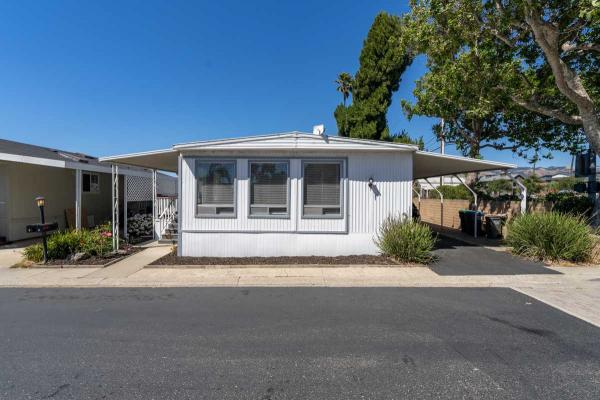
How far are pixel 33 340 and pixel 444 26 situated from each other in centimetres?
1235

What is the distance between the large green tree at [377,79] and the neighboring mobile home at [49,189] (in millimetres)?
11620

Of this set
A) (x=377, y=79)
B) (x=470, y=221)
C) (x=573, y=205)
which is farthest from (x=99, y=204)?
(x=573, y=205)

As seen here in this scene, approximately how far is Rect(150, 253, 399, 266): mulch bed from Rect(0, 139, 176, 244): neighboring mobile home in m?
3.98

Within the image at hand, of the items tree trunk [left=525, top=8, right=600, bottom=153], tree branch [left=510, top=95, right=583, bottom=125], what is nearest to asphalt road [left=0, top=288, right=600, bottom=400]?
tree trunk [left=525, top=8, right=600, bottom=153]

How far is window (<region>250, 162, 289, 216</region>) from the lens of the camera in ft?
27.3

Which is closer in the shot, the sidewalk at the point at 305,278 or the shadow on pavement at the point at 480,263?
the sidewalk at the point at 305,278

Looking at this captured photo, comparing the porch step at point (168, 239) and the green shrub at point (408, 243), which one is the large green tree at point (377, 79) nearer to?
the green shrub at point (408, 243)

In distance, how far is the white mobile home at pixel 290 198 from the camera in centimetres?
829

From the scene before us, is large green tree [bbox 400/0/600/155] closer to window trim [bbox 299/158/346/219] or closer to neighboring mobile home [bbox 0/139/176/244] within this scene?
window trim [bbox 299/158/346/219]

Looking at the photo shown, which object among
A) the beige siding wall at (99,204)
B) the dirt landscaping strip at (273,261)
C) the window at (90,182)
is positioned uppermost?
the window at (90,182)

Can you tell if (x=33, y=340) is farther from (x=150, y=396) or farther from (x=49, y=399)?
(x=150, y=396)

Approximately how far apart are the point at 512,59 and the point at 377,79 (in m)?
8.17

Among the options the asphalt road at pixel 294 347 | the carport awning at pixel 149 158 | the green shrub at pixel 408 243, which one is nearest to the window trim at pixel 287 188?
the carport awning at pixel 149 158

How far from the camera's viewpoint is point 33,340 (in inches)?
153
